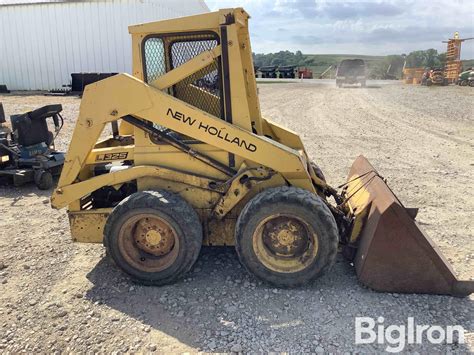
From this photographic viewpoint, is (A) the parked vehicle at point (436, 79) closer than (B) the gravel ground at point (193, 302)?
Answer: No

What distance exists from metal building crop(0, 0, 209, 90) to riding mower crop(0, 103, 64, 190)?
19867 mm

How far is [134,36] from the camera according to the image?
4.29m

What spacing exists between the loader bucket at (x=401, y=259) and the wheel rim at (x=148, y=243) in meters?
1.82

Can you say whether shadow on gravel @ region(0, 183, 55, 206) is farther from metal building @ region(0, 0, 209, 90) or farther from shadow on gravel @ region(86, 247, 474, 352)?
metal building @ region(0, 0, 209, 90)

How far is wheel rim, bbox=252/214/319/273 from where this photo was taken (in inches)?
159

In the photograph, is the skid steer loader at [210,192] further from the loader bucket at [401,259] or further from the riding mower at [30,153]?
the riding mower at [30,153]

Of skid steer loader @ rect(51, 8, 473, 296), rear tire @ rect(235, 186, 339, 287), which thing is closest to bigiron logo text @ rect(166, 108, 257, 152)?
skid steer loader @ rect(51, 8, 473, 296)

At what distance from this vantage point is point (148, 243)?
4.25 m

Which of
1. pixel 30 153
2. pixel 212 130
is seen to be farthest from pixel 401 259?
pixel 30 153

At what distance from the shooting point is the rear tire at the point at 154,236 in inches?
160

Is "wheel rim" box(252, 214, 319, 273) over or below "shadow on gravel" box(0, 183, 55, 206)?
over

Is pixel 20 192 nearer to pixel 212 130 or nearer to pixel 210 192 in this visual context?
pixel 210 192

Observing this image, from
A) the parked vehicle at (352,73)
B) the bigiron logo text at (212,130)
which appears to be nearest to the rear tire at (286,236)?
the bigiron logo text at (212,130)

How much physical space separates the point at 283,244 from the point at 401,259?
1.05 metres
